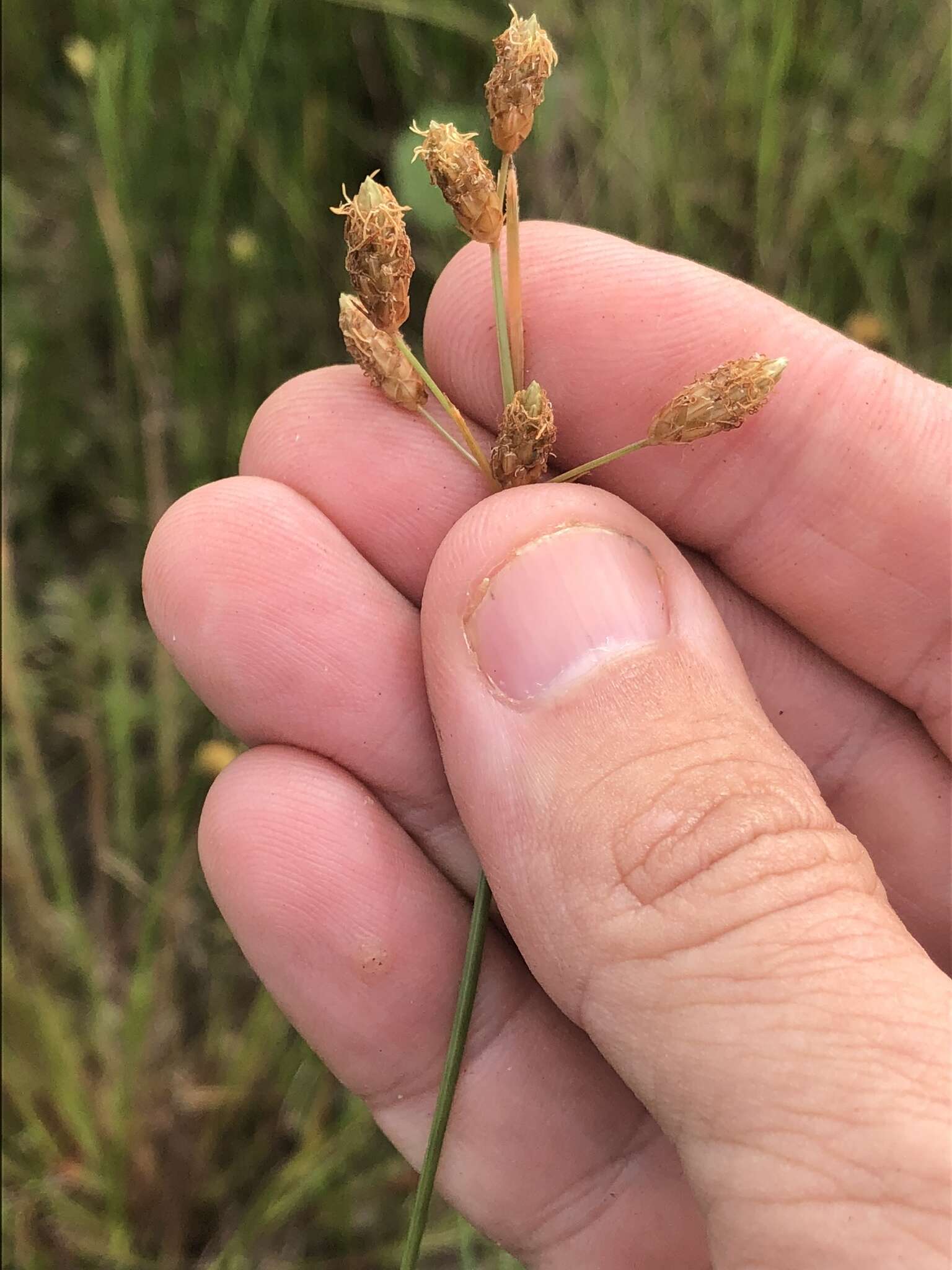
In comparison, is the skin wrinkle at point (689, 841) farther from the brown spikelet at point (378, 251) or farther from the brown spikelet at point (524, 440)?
the brown spikelet at point (378, 251)

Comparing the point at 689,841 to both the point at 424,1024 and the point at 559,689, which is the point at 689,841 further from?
the point at 424,1024

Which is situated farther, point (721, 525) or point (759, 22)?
point (759, 22)

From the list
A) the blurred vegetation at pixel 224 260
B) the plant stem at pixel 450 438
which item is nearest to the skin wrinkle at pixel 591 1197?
the blurred vegetation at pixel 224 260

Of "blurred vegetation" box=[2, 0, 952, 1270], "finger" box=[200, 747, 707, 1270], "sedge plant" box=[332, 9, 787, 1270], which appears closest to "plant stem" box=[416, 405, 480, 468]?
"sedge plant" box=[332, 9, 787, 1270]

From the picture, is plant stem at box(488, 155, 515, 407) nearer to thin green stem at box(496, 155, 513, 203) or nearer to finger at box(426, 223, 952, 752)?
thin green stem at box(496, 155, 513, 203)

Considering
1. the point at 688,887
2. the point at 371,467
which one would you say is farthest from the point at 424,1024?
the point at 371,467

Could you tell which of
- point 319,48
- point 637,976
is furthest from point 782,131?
point 637,976

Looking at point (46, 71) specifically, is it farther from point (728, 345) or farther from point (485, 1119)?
point (485, 1119)
